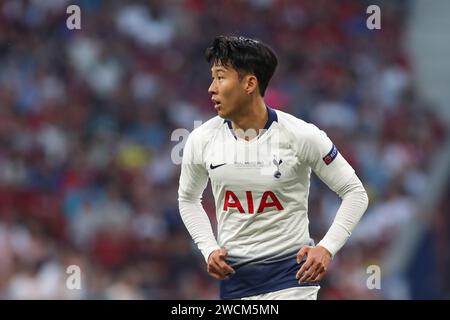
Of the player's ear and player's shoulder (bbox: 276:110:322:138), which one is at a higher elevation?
the player's ear

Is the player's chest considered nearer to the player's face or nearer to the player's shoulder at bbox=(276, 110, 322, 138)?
the player's shoulder at bbox=(276, 110, 322, 138)

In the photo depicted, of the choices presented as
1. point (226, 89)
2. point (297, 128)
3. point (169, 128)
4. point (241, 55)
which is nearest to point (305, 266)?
point (297, 128)

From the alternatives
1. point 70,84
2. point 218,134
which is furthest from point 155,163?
point 218,134

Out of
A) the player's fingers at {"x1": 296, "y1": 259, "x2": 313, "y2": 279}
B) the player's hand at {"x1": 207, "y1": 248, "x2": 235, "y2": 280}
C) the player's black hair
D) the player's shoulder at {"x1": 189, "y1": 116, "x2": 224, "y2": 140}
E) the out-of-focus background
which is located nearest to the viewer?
the player's fingers at {"x1": 296, "y1": 259, "x2": 313, "y2": 279}

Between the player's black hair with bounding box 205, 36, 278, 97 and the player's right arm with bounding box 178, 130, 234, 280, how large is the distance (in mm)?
413

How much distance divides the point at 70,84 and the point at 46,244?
2727 millimetres

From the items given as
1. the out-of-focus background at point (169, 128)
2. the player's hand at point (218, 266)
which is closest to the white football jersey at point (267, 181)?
the player's hand at point (218, 266)

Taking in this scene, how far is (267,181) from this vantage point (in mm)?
6090

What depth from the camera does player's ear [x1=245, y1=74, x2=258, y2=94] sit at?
615 centimetres

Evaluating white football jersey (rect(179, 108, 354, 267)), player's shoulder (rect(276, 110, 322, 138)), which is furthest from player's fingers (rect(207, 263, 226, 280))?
player's shoulder (rect(276, 110, 322, 138))

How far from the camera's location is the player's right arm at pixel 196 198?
6195mm

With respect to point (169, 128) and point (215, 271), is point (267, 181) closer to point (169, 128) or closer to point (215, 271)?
point (215, 271)

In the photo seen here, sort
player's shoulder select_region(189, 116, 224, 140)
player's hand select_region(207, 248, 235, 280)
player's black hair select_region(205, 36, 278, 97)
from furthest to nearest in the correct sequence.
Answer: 1. player's shoulder select_region(189, 116, 224, 140)
2. player's black hair select_region(205, 36, 278, 97)
3. player's hand select_region(207, 248, 235, 280)
